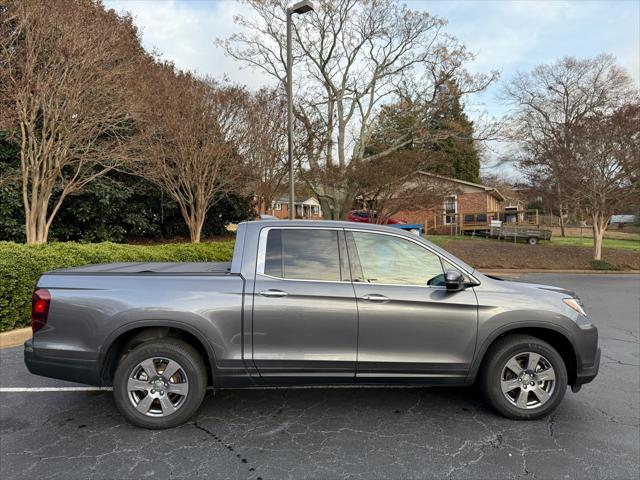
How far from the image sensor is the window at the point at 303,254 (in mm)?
3373

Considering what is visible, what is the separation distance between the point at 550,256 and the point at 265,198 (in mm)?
11878

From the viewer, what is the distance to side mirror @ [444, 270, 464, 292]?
3.28m

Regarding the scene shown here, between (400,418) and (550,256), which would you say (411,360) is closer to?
(400,418)

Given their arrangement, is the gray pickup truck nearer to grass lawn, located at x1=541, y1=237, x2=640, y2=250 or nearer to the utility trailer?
grass lawn, located at x1=541, y1=237, x2=640, y2=250

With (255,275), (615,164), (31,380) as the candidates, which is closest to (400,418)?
(255,275)

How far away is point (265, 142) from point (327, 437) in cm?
1149

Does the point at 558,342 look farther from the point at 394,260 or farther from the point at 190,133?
the point at 190,133

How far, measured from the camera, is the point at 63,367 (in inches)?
126

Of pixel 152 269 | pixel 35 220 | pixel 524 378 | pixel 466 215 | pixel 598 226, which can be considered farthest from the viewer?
pixel 466 215

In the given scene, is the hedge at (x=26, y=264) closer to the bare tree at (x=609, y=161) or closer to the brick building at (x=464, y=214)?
the bare tree at (x=609, y=161)

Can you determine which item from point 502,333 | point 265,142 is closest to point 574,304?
point 502,333

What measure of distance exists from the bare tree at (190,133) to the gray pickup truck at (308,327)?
8.43 m

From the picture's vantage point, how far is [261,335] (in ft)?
10.6

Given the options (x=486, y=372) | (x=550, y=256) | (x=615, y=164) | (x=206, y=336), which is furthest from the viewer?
(x=550, y=256)
